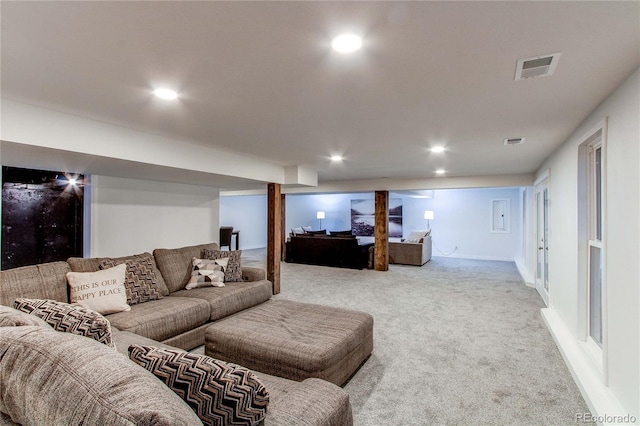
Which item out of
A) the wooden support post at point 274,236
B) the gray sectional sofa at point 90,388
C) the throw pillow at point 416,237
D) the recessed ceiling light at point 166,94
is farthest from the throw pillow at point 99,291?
the throw pillow at point 416,237

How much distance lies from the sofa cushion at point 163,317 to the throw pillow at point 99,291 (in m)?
0.09

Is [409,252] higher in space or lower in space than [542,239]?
lower

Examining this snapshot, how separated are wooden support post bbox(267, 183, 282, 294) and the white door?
401 cm

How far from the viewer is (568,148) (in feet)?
10.8

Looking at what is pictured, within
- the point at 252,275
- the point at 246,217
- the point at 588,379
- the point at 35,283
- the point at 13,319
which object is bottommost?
the point at 588,379

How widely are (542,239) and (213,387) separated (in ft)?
19.1

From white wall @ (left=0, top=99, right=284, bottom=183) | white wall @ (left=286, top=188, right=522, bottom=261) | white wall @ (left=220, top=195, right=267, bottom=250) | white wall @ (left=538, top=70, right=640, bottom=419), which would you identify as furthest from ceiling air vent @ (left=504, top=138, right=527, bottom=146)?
white wall @ (left=220, top=195, right=267, bottom=250)

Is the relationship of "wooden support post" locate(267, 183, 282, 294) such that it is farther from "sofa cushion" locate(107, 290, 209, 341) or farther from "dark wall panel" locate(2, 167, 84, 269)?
"dark wall panel" locate(2, 167, 84, 269)

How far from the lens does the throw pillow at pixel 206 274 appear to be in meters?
3.77

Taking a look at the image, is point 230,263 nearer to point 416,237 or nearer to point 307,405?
point 307,405

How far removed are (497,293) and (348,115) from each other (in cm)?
444

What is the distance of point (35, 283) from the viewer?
8.32 feet

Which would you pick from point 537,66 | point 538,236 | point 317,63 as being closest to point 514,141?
point 537,66

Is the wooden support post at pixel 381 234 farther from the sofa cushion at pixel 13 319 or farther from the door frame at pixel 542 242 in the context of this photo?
the sofa cushion at pixel 13 319
